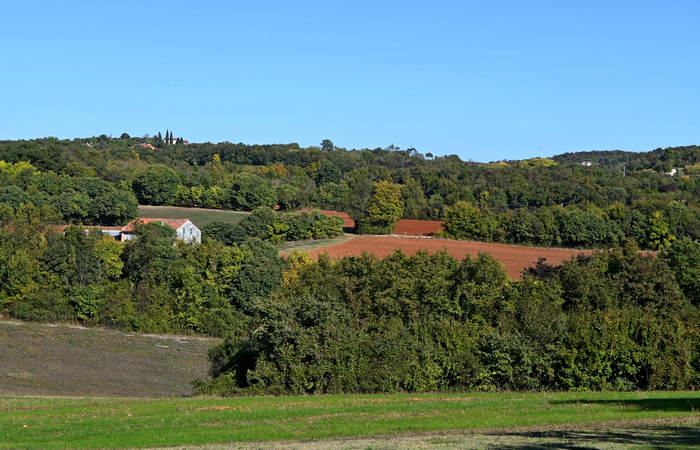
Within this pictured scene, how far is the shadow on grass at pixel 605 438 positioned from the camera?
2005 centimetres

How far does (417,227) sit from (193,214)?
132ft

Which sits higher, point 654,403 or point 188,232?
point 188,232

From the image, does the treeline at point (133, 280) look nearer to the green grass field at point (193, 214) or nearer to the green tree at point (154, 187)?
the green grass field at point (193, 214)

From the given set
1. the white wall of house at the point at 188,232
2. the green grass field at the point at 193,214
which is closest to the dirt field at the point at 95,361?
the white wall of house at the point at 188,232

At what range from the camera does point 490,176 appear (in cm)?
16412

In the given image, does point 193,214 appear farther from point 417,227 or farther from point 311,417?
point 311,417

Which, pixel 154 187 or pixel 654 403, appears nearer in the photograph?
pixel 654 403

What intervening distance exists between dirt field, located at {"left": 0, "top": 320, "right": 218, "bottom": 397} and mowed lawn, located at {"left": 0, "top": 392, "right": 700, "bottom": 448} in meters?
16.0

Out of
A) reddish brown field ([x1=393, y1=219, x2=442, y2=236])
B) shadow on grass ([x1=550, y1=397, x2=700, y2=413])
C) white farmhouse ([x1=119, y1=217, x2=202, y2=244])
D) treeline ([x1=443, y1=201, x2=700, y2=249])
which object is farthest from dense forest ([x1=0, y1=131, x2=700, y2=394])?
shadow on grass ([x1=550, y1=397, x2=700, y2=413])

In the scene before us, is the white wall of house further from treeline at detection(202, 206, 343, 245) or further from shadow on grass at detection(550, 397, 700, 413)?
shadow on grass at detection(550, 397, 700, 413)

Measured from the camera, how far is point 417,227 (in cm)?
12619

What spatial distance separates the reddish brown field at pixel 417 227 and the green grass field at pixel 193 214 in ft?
90.1

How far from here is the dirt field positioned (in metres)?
49.5

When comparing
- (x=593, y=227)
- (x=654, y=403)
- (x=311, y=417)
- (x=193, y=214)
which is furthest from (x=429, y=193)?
(x=311, y=417)
